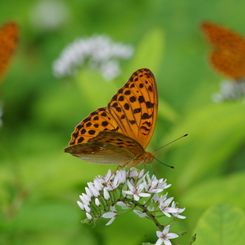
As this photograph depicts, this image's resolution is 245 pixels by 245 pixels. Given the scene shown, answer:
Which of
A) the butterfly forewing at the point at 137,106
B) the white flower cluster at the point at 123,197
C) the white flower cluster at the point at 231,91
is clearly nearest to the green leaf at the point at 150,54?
the white flower cluster at the point at 231,91

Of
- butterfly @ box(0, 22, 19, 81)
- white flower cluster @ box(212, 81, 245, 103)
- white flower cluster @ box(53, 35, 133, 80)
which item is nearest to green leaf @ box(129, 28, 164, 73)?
white flower cluster @ box(53, 35, 133, 80)

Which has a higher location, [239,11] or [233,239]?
[239,11]

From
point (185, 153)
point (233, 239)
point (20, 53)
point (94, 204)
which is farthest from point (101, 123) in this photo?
point (20, 53)

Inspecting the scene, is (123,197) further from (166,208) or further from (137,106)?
(137,106)

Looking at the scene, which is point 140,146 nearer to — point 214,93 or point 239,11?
point 214,93

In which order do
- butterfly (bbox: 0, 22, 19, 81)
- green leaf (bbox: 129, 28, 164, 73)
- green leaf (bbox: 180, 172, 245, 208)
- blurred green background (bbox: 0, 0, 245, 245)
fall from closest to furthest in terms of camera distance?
green leaf (bbox: 180, 172, 245, 208)
blurred green background (bbox: 0, 0, 245, 245)
butterfly (bbox: 0, 22, 19, 81)
green leaf (bbox: 129, 28, 164, 73)

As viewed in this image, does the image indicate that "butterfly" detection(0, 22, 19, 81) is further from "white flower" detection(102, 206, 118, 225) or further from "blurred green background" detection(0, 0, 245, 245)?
"white flower" detection(102, 206, 118, 225)

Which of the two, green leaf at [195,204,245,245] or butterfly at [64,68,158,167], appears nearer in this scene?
green leaf at [195,204,245,245]

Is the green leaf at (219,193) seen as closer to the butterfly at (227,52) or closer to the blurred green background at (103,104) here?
the blurred green background at (103,104)
